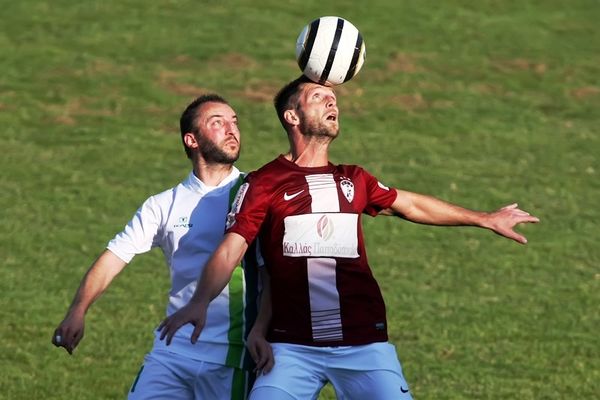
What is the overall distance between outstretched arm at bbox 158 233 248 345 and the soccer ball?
49.5 inches

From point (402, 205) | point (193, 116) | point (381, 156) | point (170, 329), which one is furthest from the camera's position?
point (381, 156)

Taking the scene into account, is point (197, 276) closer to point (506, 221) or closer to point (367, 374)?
point (367, 374)

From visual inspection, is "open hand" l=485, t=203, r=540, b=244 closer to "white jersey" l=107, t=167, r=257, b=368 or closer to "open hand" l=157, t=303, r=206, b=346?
"white jersey" l=107, t=167, r=257, b=368

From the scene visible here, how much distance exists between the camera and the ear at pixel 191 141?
821cm

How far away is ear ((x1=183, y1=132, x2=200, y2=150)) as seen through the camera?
821 cm

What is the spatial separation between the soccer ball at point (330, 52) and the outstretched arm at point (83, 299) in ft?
5.43

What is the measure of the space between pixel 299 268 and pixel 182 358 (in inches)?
39.4

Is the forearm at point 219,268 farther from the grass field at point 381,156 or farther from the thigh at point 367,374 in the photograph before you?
the grass field at point 381,156

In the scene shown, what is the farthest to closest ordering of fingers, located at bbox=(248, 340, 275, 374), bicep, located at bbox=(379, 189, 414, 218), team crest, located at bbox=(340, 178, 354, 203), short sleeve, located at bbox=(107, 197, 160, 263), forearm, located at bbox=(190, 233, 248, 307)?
short sleeve, located at bbox=(107, 197, 160, 263) → bicep, located at bbox=(379, 189, 414, 218) → team crest, located at bbox=(340, 178, 354, 203) → fingers, located at bbox=(248, 340, 275, 374) → forearm, located at bbox=(190, 233, 248, 307)

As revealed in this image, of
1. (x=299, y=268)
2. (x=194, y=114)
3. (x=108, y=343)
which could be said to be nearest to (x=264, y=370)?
(x=299, y=268)

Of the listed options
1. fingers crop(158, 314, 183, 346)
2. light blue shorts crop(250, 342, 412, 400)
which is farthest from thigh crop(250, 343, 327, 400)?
fingers crop(158, 314, 183, 346)

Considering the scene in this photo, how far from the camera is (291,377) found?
283 inches

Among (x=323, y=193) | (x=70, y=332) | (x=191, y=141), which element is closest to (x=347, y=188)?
(x=323, y=193)

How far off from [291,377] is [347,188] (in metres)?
1.14
